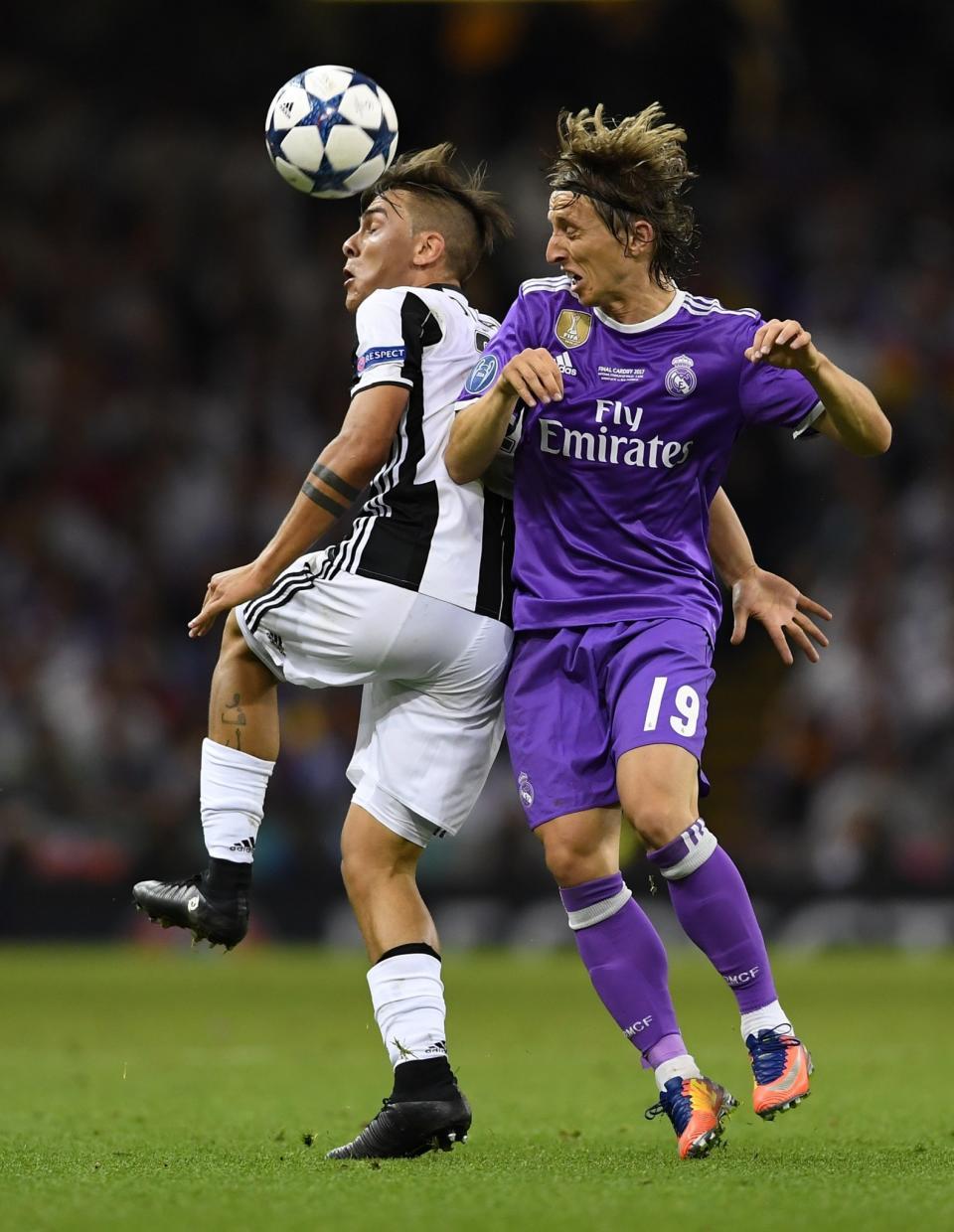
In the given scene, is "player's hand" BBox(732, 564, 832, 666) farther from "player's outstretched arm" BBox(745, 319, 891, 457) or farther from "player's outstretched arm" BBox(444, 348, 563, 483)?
"player's outstretched arm" BBox(444, 348, 563, 483)

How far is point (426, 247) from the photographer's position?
544 centimetres

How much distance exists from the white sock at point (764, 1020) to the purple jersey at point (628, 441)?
98 cm

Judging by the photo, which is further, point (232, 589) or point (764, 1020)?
point (232, 589)

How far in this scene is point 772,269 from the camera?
17203mm

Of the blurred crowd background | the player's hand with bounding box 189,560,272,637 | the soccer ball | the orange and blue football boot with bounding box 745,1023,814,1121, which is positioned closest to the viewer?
the orange and blue football boot with bounding box 745,1023,814,1121

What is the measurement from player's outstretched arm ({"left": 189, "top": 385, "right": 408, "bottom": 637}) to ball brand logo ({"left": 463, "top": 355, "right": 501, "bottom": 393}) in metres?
0.20

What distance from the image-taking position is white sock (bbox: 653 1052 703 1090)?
16.0ft

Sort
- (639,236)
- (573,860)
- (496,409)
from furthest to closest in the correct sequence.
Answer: (639,236) < (573,860) < (496,409)

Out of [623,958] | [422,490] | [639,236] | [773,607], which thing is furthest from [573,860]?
[639,236]

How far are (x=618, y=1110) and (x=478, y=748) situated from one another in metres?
1.59

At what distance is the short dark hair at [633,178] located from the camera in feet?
16.6

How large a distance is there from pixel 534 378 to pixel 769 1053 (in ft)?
5.74

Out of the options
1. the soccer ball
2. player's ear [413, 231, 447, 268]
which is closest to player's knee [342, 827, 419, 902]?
player's ear [413, 231, 447, 268]

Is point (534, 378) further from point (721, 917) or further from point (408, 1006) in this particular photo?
point (408, 1006)
